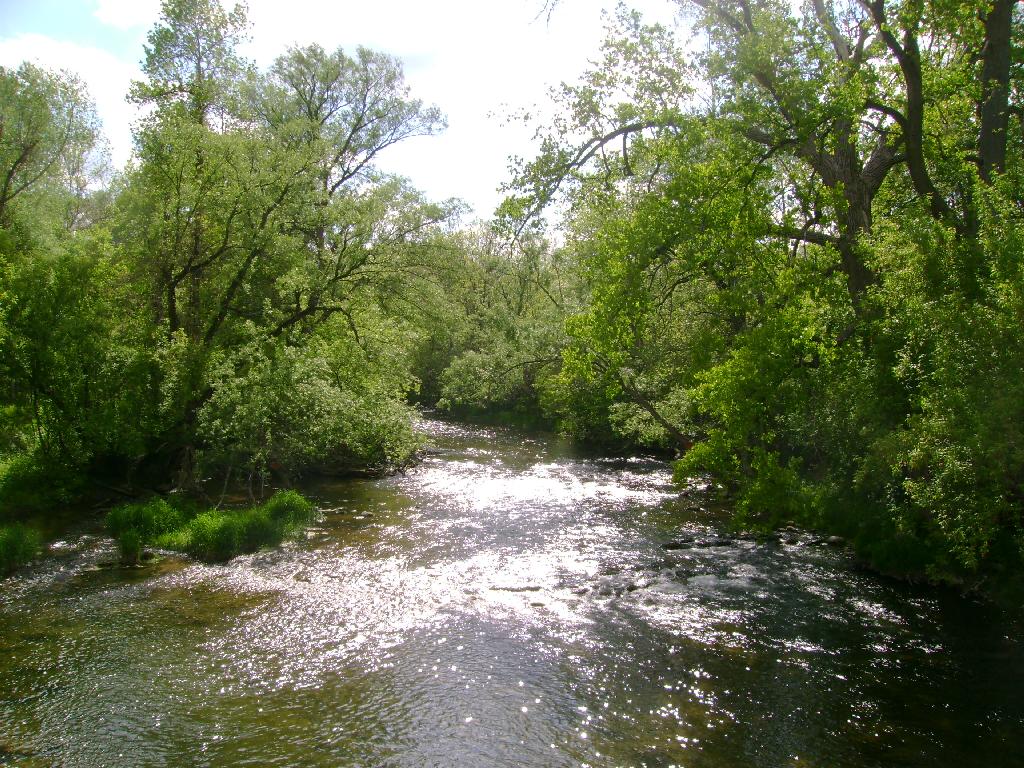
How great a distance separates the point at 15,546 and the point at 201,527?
3.11m

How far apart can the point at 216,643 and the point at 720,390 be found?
9.38 m

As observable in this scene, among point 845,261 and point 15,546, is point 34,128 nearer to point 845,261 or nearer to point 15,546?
point 15,546

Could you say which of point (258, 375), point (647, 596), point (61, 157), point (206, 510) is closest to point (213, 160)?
point (258, 375)

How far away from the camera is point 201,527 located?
1363cm

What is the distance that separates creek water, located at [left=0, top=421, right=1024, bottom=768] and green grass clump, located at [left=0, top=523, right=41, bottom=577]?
14.9 inches

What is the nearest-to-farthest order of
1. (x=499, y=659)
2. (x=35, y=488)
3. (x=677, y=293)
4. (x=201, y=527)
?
(x=499, y=659) < (x=201, y=527) < (x=35, y=488) < (x=677, y=293)

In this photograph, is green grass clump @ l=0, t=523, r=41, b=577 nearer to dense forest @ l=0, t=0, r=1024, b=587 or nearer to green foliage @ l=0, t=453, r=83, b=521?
dense forest @ l=0, t=0, r=1024, b=587

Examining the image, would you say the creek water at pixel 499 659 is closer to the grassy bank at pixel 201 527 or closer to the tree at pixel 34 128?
the grassy bank at pixel 201 527

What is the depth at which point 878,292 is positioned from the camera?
454 inches

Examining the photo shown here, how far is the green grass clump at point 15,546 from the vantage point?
11.9m

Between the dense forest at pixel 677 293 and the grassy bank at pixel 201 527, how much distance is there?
0.12m

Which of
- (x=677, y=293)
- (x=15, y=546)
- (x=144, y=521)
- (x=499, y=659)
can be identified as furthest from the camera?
(x=677, y=293)

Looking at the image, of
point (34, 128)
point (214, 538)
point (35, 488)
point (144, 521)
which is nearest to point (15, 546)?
point (144, 521)

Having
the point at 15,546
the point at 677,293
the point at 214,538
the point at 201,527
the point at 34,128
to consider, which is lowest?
the point at 15,546
